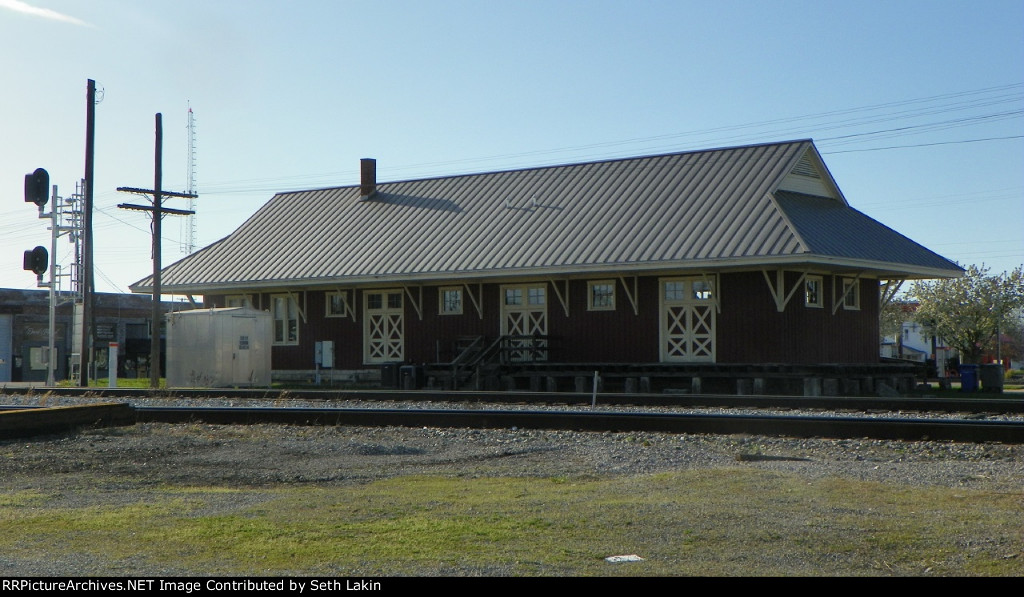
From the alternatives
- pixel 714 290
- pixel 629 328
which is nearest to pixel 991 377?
pixel 714 290

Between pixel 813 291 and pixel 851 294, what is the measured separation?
2.28 metres

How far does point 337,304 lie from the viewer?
33.5 metres

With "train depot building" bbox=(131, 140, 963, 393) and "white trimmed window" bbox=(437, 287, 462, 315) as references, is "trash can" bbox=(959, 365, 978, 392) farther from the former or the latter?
"white trimmed window" bbox=(437, 287, 462, 315)

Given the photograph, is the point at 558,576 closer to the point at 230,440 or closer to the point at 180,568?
the point at 180,568

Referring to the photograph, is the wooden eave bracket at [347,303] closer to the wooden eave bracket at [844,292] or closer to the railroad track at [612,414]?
the railroad track at [612,414]

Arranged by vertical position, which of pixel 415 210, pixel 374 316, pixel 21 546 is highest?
pixel 415 210

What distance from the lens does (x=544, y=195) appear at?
33.2 meters

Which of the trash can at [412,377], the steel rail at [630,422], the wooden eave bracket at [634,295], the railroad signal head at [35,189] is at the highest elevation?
the railroad signal head at [35,189]

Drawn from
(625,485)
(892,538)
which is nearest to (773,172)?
(625,485)

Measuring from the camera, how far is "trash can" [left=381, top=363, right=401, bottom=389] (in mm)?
29594

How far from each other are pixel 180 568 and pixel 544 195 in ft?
90.3

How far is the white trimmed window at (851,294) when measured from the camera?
2838cm

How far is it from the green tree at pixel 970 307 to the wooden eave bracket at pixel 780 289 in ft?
115

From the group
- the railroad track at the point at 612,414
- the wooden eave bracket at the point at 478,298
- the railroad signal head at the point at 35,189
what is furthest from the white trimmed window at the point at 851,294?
the railroad signal head at the point at 35,189
